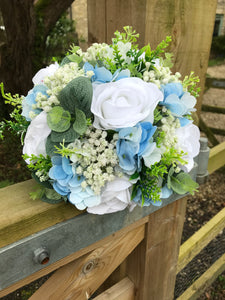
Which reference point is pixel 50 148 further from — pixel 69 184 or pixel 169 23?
pixel 169 23

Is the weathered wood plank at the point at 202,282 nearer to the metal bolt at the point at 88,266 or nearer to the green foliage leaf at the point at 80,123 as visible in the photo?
the metal bolt at the point at 88,266

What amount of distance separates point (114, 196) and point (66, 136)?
221 mm

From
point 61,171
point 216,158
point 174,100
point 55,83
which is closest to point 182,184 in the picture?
point 174,100

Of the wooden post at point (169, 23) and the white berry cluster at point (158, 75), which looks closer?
the white berry cluster at point (158, 75)

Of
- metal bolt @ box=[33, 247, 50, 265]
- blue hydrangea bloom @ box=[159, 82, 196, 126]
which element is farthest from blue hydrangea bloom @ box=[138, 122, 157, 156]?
metal bolt @ box=[33, 247, 50, 265]

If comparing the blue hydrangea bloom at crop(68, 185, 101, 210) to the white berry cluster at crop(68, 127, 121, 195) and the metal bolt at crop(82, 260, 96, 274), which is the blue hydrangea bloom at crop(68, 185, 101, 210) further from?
the metal bolt at crop(82, 260, 96, 274)

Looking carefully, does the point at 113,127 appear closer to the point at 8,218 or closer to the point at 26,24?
the point at 8,218

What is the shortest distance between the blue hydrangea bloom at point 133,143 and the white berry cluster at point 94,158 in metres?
0.02

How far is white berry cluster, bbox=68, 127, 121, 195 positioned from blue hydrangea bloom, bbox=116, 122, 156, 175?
19mm

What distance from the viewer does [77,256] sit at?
979 mm

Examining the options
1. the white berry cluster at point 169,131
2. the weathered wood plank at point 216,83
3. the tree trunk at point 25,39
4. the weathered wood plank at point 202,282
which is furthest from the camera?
the weathered wood plank at point 216,83

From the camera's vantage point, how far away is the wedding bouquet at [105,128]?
0.68 m

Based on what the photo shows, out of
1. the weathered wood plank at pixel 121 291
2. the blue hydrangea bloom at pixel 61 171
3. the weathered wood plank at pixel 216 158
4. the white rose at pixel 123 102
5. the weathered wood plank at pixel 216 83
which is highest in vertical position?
the white rose at pixel 123 102

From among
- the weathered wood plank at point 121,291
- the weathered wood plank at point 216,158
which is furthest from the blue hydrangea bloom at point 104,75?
the weathered wood plank at point 216,158
